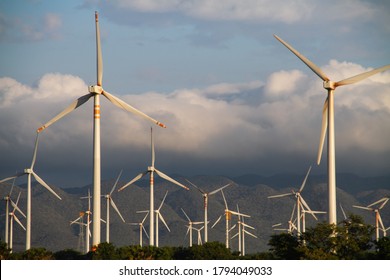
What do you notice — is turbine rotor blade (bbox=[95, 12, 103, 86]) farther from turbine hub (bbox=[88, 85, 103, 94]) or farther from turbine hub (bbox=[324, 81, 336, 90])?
turbine hub (bbox=[324, 81, 336, 90])

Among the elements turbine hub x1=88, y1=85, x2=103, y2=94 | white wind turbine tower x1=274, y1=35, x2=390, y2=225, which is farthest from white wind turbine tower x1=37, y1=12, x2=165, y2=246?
white wind turbine tower x1=274, y1=35, x2=390, y2=225

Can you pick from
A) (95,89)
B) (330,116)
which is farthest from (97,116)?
(330,116)

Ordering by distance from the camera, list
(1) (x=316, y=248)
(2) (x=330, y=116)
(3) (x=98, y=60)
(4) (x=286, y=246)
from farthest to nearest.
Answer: (4) (x=286, y=246), (3) (x=98, y=60), (1) (x=316, y=248), (2) (x=330, y=116)

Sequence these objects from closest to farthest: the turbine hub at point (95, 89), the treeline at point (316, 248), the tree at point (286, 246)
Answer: the treeline at point (316, 248) < the turbine hub at point (95, 89) < the tree at point (286, 246)

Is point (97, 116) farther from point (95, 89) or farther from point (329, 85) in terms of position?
point (329, 85)

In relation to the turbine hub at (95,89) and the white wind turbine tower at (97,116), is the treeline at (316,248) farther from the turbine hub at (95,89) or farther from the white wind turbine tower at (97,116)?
the turbine hub at (95,89)

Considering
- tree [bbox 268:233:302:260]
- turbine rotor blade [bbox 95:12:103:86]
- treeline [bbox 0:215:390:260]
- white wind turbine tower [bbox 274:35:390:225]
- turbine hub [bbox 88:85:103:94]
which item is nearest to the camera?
white wind turbine tower [bbox 274:35:390:225]

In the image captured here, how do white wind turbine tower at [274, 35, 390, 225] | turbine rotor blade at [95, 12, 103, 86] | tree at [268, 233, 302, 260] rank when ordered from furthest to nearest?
tree at [268, 233, 302, 260], turbine rotor blade at [95, 12, 103, 86], white wind turbine tower at [274, 35, 390, 225]

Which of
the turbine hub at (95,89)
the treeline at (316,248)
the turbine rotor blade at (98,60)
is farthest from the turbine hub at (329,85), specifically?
the turbine rotor blade at (98,60)

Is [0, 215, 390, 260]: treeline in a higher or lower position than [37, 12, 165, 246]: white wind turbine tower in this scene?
lower

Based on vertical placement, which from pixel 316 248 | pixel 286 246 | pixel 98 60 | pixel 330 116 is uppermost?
pixel 98 60

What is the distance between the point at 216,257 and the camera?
120312 millimetres
